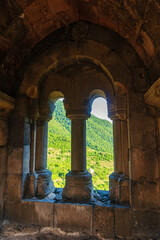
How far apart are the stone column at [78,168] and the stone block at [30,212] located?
1.11 feet

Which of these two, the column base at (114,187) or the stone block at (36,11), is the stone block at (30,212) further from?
the stone block at (36,11)

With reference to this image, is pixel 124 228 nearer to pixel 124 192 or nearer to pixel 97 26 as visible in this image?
pixel 124 192

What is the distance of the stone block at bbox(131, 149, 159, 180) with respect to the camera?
195 centimetres

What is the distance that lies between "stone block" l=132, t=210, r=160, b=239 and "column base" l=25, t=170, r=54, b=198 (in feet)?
4.67

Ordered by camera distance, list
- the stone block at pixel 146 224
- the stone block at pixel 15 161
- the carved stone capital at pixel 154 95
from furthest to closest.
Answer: the stone block at pixel 15 161 → the stone block at pixel 146 224 → the carved stone capital at pixel 154 95

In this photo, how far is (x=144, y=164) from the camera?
198 cm

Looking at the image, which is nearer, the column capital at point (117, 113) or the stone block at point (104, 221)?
the stone block at point (104, 221)

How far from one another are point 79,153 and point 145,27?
2.05m

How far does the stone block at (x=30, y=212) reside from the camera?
2.14 m

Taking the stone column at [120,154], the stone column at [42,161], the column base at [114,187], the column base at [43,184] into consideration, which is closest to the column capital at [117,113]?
the stone column at [120,154]

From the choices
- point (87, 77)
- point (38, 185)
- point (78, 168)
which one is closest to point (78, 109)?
point (87, 77)

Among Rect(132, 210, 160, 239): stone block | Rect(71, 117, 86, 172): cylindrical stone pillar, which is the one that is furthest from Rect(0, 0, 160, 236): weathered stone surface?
Rect(71, 117, 86, 172): cylindrical stone pillar

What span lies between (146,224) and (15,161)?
6.88 ft

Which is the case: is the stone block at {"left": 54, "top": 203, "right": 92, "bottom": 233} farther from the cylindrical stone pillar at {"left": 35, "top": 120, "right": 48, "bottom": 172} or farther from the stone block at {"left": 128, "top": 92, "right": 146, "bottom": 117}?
the stone block at {"left": 128, "top": 92, "right": 146, "bottom": 117}
